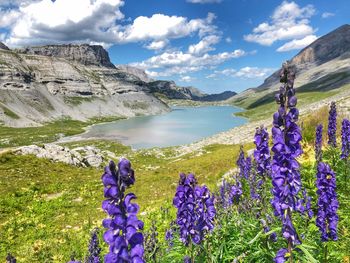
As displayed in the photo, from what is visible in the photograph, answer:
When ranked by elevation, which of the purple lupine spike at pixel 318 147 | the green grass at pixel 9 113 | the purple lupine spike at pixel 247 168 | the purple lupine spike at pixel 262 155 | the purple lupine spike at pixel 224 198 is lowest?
the purple lupine spike at pixel 224 198

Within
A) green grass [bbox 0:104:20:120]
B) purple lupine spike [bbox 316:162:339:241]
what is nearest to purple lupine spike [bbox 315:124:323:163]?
purple lupine spike [bbox 316:162:339:241]

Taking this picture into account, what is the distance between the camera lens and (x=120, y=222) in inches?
132

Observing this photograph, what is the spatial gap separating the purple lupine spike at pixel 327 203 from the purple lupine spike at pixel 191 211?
210 cm

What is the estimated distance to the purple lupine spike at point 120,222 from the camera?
336 cm

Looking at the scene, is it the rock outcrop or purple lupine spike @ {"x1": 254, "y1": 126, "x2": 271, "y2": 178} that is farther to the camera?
the rock outcrop

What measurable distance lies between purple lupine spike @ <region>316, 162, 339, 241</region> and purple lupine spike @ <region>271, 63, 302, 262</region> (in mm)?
1760

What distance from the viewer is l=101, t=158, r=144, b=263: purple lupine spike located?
336 cm

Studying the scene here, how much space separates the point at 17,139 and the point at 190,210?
5748 inches

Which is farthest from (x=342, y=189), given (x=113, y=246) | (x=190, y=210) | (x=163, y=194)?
(x=163, y=194)

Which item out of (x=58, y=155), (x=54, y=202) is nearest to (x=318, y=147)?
(x=54, y=202)

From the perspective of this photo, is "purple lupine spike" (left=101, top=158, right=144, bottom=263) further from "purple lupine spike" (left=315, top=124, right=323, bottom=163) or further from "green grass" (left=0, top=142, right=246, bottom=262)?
"purple lupine spike" (left=315, top=124, right=323, bottom=163)

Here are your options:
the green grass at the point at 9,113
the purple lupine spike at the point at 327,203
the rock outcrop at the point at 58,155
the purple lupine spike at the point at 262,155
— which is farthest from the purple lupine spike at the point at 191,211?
the green grass at the point at 9,113

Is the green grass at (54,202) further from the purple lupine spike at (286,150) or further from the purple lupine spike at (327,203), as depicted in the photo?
the purple lupine spike at (327,203)

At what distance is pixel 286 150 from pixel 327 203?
224 cm
